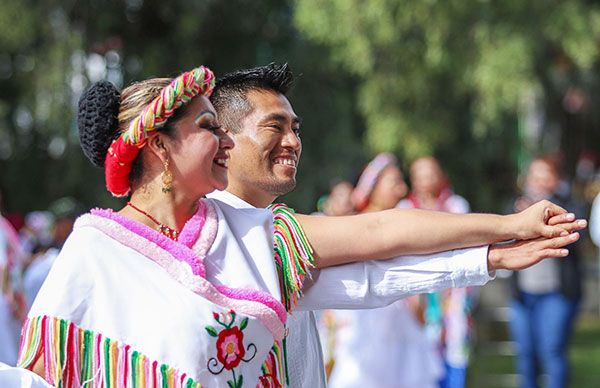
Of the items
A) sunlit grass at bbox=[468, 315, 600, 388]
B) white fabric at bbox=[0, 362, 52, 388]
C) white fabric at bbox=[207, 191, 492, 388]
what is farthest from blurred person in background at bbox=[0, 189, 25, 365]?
sunlit grass at bbox=[468, 315, 600, 388]

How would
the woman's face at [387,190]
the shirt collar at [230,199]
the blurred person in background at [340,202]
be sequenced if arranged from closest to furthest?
the shirt collar at [230,199]
the woman's face at [387,190]
the blurred person in background at [340,202]

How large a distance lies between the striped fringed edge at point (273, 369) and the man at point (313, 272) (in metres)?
0.17

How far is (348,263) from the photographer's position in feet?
10.8

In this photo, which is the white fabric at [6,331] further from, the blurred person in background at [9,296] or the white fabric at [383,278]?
the white fabric at [383,278]

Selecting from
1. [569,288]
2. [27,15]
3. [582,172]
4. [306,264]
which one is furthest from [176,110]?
[582,172]

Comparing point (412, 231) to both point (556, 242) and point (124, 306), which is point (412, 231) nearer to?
point (556, 242)

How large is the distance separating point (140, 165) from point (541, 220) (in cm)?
102

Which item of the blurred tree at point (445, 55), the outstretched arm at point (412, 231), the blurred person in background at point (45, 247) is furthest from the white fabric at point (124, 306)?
the blurred tree at point (445, 55)

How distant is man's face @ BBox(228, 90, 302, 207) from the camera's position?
12.0 feet

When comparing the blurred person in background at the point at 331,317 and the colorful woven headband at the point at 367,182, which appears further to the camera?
the blurred person in background at the point at 331,317

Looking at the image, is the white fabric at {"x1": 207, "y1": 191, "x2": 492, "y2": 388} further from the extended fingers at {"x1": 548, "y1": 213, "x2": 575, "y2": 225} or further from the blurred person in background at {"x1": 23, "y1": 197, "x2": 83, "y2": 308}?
the blurred person in background at {"x1": 23, "y1": 197, "x2": 83, "y2": 308}

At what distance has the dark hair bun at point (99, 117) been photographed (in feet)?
10.1

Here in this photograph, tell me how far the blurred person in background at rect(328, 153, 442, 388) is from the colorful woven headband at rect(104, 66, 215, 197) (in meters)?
5.11

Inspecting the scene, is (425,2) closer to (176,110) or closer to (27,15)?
(27,15)
